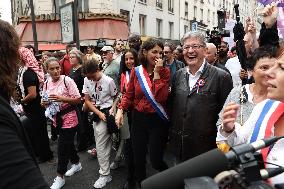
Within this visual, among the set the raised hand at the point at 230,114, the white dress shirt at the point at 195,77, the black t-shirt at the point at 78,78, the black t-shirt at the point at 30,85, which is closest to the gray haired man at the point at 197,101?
the white dress shirt at the point at 195,77

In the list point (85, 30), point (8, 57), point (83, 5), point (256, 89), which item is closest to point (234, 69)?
point (256, 89)

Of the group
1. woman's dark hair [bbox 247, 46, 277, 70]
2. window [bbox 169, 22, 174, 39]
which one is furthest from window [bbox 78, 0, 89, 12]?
woman's dark hair [bbox 247, 46, 277, 70]

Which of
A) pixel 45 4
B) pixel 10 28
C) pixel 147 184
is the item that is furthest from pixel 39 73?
pixel 45 4

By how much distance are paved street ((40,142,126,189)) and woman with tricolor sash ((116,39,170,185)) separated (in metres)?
0.86

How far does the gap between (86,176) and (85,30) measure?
14.6m

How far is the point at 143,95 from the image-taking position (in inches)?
153

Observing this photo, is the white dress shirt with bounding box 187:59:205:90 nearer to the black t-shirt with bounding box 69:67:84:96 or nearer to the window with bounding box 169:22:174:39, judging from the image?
the black t-shirt with bounding box 69:67:84:96

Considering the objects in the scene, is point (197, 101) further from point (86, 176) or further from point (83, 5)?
point (83, 5)

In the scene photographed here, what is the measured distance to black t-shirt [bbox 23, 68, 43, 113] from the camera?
517 cm

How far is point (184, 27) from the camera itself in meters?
29.8

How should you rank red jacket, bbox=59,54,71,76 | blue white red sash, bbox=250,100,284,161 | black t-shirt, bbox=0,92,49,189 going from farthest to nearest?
red jacket, bbox=59,54,71,76, blue white red sash, bbox=250,100,284,161, black t-shirt, bbox=0,92,49,189

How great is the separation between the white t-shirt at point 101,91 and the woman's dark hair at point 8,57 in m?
3.12

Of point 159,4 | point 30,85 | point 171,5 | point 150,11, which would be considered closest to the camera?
point 30,85

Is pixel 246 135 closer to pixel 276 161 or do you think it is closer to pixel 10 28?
pixel 276 161
